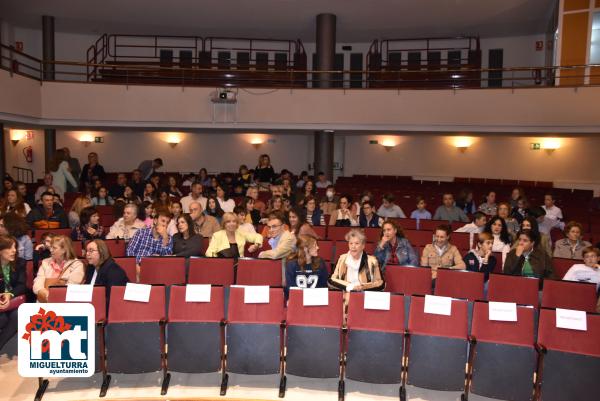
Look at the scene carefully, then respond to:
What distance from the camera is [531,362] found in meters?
4.13

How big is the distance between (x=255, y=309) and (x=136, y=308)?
0.95 metres

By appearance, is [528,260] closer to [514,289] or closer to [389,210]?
[514,289]

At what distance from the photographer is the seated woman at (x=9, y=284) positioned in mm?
4801

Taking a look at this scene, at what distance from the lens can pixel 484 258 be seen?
566 cm

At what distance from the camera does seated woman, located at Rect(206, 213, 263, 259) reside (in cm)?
608

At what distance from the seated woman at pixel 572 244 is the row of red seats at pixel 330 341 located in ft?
7.17

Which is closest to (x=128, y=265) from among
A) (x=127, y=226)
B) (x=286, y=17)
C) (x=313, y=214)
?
(x=127, y=226)

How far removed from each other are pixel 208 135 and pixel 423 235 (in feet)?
34.1

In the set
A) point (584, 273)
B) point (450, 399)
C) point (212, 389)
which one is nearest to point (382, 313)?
point (450, 399)

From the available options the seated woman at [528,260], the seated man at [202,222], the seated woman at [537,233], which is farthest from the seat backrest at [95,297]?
the seated woman at [537,233]

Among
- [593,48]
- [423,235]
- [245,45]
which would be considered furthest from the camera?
[245,45]

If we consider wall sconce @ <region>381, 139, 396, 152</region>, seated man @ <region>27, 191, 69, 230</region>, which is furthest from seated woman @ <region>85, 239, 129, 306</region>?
wall sconce @ <region>381, 139, 396, 152</region>

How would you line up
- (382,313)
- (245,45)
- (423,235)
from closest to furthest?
(382,313), (423,235), (245,45)

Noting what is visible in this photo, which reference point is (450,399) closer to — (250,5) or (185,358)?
(185,358)
